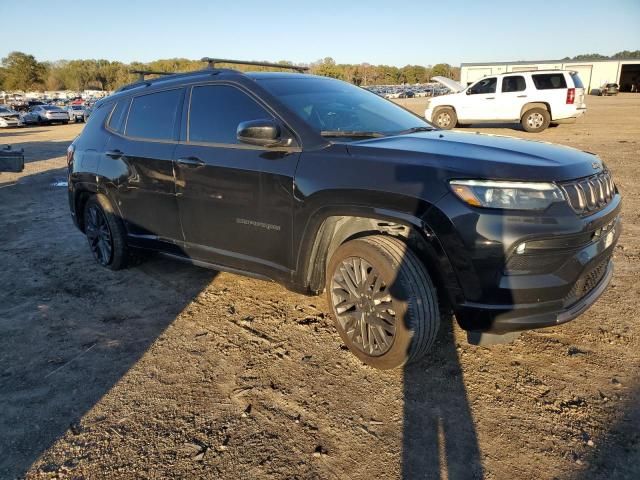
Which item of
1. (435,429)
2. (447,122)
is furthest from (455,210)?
(447,122)

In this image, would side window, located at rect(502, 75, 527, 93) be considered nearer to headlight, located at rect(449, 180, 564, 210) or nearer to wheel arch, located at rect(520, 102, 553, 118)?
wheel arch, located at rect(520, 102, 553, 118)

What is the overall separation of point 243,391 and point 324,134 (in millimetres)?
1721

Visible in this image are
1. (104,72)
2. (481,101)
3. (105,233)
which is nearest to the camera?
(105,233)

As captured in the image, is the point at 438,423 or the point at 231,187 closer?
the point at 438,423

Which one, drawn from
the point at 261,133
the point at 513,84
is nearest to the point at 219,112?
the point at 261,133

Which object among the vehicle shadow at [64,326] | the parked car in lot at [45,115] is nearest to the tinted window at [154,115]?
the vehicle shadow at [64,326]

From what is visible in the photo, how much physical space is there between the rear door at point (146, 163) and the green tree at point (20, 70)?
88.2m

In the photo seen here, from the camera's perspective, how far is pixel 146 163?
4176mm

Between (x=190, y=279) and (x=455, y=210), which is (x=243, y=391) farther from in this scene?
(x=190, y=279)

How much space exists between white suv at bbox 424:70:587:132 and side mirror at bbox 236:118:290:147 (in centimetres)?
1358

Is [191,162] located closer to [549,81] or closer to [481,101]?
[549,81]

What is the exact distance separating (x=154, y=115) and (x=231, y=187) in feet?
4.31

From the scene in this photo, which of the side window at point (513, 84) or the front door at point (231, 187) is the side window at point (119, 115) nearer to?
the front door at point (231, 187)

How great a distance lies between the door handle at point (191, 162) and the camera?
3.73 metres
